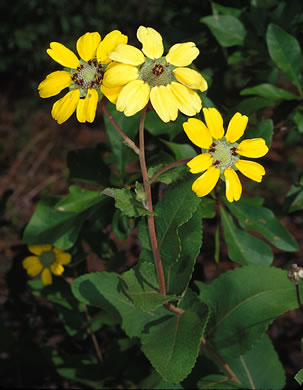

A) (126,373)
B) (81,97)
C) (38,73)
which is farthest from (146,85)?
(38,73)

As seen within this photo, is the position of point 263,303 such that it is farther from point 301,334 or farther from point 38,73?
point 38,73

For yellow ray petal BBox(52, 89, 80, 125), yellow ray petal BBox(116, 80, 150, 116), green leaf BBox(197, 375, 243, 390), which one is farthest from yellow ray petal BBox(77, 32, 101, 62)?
green leaf BBox(197, 375, 243, 390)

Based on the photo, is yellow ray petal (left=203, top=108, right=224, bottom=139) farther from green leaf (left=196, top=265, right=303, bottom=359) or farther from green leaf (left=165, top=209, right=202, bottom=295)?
green leaf (left=196, top=265, right=303, bottom=359)

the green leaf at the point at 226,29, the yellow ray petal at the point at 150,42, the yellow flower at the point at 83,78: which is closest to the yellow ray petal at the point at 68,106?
the yellow flower at the point at 83,78

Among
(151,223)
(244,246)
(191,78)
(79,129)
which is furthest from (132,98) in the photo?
(79,129)

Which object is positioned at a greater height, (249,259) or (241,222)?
(241,222)

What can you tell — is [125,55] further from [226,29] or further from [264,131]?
[226,29]
